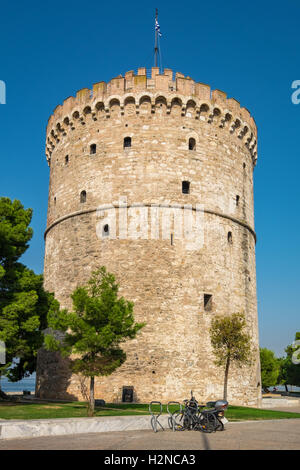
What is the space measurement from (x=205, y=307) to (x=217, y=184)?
536cm

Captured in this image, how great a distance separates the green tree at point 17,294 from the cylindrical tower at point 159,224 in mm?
3836

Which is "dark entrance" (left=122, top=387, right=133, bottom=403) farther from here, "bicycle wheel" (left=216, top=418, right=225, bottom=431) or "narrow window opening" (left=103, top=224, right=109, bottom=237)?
"bicycle wheel" (left=216, top=418, right=225, bottom=431)

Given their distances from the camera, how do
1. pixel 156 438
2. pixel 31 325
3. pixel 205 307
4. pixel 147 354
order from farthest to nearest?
pixel 205 307 < pixel 147 354 < pixel 31 325 < pixel 156 438

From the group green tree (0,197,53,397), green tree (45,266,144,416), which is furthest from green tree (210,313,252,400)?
green tree (0,197,53,397)

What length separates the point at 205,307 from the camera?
62.9ft

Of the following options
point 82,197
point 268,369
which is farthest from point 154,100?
point 268,369

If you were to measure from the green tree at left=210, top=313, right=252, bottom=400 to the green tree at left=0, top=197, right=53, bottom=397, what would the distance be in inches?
251

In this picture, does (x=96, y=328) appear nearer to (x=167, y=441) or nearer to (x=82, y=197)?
(x=167, y=441)

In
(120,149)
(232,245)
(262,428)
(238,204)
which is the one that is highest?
(120,149)

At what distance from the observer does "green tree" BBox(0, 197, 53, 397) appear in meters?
14.2
